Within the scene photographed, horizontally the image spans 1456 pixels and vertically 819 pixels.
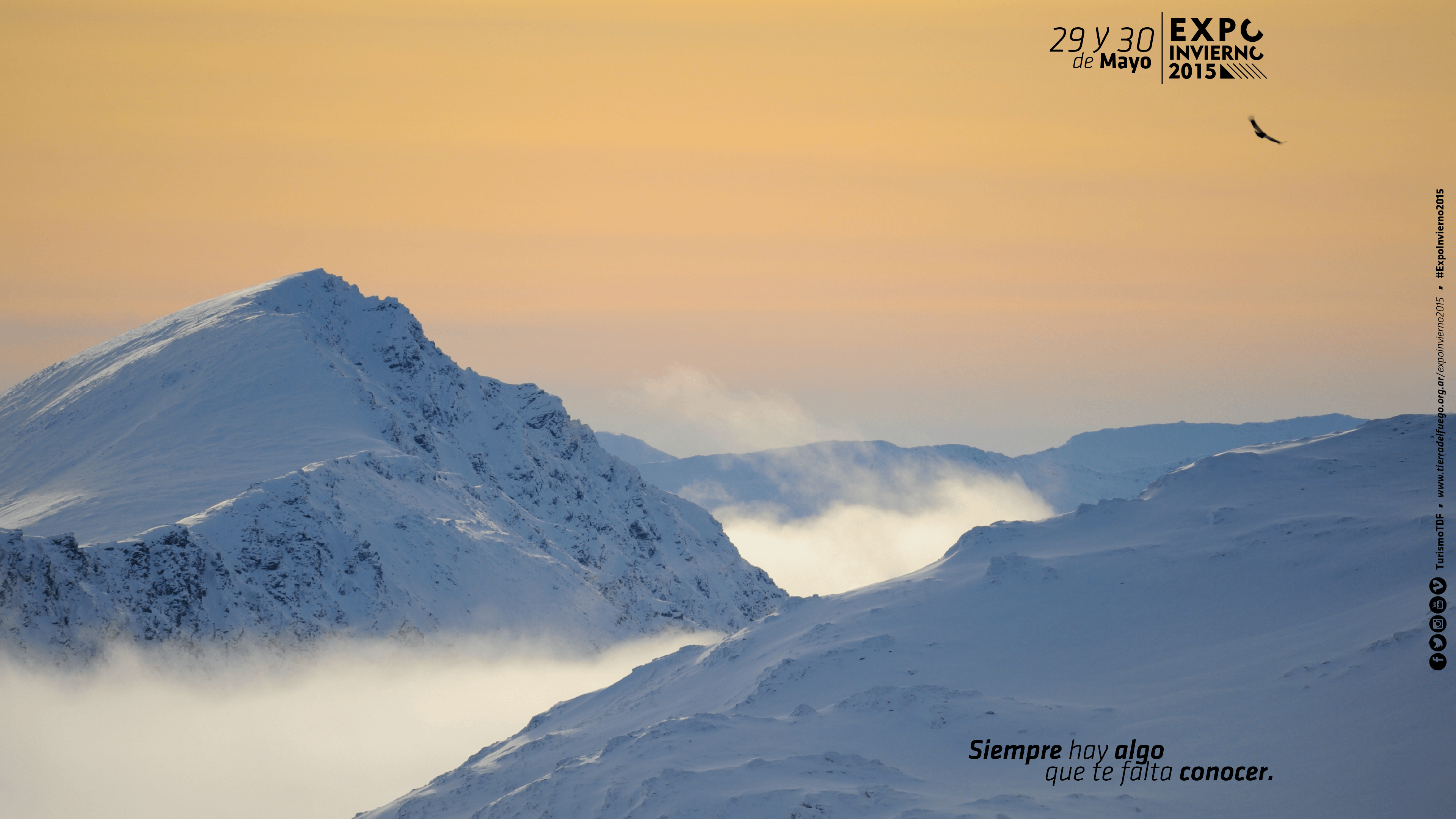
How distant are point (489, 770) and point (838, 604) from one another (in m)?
15.9

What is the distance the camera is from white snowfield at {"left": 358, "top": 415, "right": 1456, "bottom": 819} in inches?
1044

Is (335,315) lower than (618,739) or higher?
higher

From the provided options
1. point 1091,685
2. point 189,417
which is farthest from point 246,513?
point 1091,685

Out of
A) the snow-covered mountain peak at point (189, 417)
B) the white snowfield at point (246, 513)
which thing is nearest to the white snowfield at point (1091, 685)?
the white snowfield at point (246, 513)

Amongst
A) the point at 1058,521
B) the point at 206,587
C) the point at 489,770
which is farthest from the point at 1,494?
the point at 1058,521

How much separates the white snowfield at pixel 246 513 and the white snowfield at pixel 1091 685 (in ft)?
271

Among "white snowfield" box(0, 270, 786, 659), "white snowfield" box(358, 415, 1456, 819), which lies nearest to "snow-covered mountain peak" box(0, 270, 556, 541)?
"white snowfield" box(0, 270, 786, 659)

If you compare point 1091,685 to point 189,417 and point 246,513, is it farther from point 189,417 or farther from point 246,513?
point 189,417

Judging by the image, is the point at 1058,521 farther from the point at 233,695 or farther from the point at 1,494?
the point at 1,494

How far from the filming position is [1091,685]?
112 feet

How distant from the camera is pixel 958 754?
30.5 metres

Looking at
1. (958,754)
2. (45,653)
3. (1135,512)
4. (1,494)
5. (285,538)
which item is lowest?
(958,754)

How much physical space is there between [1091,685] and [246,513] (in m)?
112

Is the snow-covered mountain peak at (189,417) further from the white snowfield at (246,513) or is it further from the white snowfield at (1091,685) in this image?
the white snowfield at (1091,685)
